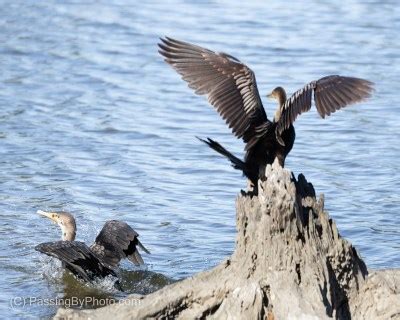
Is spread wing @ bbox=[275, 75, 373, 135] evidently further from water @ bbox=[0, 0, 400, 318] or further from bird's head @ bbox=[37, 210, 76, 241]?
bird's head @ bbox=[37, 210, 76, 241]

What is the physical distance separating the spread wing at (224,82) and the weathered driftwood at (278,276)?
1.34 m

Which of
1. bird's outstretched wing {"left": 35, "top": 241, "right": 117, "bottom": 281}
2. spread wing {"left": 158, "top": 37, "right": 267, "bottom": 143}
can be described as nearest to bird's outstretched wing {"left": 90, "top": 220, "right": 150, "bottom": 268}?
bird's outstretched wing {"left": 35, "top": 241, "right": 117, "bottom": 281}

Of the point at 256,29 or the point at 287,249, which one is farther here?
the point at 256,29

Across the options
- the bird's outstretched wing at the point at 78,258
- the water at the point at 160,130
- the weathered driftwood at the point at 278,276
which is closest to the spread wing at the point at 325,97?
the weathered driftwood at the point at 278,276

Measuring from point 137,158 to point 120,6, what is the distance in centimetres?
701

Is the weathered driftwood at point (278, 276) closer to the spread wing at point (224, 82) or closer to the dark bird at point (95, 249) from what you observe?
the spread wing at point (224, 82)

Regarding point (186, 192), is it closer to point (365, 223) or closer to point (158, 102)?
point (365, 223)

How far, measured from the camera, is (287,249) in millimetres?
6035

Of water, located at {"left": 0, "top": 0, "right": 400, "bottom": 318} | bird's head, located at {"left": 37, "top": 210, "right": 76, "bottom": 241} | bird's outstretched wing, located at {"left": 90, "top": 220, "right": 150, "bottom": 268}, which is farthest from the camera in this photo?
water, located at {"left": 0, "top": 0, "right": 400, "bottom": 318}

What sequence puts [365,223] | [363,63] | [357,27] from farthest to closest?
[357,27]
[363,63]
[365,223]

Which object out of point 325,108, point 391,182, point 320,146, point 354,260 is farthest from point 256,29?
point 354,260

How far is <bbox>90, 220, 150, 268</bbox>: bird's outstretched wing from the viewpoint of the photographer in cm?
855

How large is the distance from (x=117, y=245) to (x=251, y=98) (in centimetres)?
180

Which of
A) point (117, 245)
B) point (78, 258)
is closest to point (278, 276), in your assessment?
point (78, 258)
